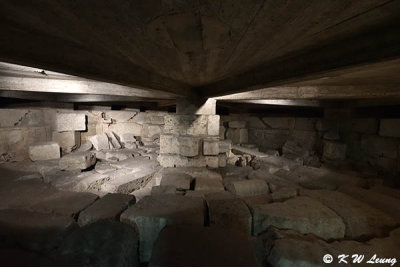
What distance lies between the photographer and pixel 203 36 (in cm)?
126

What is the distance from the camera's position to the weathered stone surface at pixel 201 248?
1175 millimetres

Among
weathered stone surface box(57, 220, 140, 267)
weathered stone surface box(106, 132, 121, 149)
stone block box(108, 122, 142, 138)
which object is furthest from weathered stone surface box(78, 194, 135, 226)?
stone block box(108, 122, 142, 138)

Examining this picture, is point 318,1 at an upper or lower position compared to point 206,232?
upper

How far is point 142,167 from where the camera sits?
4160mm

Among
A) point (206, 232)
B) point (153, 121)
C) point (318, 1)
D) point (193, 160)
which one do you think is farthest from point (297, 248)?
point (153, 121)

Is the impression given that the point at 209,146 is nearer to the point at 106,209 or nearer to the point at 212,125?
the point at 212,125

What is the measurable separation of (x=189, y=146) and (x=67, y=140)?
414 cm

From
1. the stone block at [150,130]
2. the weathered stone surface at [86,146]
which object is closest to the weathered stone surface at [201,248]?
the weathered stone surface at [86,146]

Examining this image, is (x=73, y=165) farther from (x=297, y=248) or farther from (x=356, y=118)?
(x=356, y=118)

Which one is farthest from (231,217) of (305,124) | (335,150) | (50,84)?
(305,124)

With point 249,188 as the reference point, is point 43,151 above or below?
above

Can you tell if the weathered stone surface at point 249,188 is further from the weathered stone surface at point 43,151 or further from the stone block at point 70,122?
the stone block at point 70,122

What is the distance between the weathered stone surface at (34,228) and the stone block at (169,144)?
7.35 feet

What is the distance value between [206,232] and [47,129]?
5.80 m
